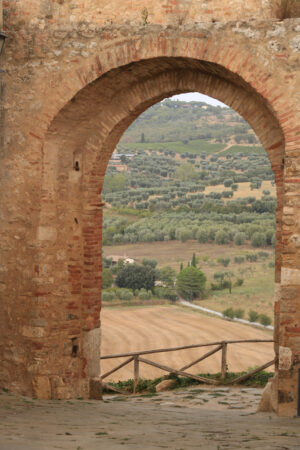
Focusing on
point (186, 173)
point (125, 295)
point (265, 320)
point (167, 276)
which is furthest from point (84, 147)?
point (186, 173)

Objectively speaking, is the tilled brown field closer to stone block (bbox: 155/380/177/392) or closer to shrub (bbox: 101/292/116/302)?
shrub (bbox: 101/292/116/302)

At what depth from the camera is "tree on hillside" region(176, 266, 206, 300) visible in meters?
33.5

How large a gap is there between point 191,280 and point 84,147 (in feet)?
85.8

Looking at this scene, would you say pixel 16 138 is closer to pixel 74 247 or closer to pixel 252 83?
pixel 74 247

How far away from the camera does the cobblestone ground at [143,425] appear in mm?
4488

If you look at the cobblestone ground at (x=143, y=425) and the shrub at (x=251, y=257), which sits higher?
the shrub at (x=251, y=257)

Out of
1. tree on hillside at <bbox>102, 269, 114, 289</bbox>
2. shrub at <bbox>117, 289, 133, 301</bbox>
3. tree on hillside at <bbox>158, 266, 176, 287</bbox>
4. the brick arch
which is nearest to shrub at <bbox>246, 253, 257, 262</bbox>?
tree on hillside at <bbox>158, 266, 176, 287</bbox>

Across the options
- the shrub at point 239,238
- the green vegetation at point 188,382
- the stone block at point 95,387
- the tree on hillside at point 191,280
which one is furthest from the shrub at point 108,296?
the stone block at point 95,387

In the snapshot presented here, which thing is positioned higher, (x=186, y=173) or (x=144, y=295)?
(x=186, y=173)

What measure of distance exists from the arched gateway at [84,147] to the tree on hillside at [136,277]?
88.8 feet

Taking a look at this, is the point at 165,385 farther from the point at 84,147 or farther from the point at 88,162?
the point at 84,147

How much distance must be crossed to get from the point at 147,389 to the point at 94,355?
2.31m

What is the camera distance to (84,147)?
7.85m

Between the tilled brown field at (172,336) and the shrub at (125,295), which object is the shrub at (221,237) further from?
the shrub at (125,295)
